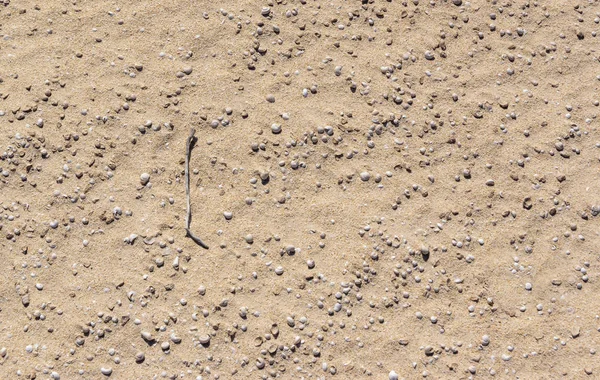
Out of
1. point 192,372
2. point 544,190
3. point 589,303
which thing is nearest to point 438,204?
point 544,190

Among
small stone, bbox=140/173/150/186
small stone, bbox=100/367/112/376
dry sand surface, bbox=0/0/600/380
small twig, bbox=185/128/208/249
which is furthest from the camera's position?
small stone, bbox=140/173/150/186

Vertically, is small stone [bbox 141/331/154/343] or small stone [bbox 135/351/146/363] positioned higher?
small stone [bbox 141/331/154/343]

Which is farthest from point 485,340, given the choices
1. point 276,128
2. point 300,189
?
point 276,128

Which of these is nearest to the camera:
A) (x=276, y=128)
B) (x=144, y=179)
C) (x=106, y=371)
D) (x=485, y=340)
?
(x=106, y=371)

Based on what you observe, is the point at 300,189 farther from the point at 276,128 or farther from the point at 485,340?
the point at 485,340

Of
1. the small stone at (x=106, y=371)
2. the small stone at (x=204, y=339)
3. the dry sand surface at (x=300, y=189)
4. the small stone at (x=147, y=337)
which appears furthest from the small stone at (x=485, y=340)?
the small stone at (x=106, y=371)

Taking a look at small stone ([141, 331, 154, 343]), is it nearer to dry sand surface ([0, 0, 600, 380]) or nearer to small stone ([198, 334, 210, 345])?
dry sand surface ([0, 0, 600, 380])

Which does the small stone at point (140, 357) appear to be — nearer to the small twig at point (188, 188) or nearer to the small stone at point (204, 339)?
the small stone at point (204, 339)

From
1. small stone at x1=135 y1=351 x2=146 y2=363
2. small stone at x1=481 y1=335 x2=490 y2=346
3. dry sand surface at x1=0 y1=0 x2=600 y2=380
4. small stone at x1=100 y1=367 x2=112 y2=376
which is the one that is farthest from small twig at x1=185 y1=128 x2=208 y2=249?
small stone at x1=481 y1=335 x2=490 y2=346
